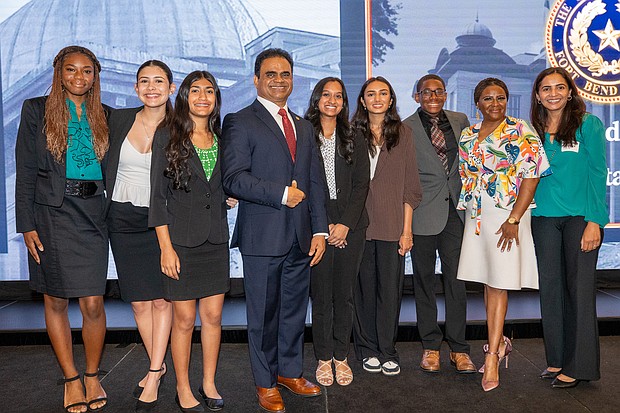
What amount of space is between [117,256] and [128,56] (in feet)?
8.46

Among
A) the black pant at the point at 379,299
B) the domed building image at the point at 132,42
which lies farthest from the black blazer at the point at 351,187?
the domed building image at the point at 132,42

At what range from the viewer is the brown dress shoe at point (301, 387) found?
3104 millimetres

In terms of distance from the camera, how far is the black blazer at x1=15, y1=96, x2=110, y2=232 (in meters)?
2.88

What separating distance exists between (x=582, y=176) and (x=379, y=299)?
50.5 inches

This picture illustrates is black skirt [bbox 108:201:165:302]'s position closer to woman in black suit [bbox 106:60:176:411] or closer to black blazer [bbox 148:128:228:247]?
woman in black suit [bbox 106:60:176:411]

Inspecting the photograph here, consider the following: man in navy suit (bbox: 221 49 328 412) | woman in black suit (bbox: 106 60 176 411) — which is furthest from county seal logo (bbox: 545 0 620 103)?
woman in black suit (bbox: 106 60 176 411)

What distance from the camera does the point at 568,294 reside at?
10.6 ft

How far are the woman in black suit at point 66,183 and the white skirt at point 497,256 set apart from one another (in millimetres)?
1949

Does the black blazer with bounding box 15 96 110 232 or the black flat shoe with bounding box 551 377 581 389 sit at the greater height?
the black blazer with bounding box 15 96 110 232

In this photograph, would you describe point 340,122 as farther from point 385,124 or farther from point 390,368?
point 390,368

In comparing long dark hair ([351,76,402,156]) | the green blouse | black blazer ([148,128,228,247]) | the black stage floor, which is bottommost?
the black stage floor

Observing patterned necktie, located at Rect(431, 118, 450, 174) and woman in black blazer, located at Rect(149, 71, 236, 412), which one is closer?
woman in black blazer, located at Rect(149, 71, 236, 412)

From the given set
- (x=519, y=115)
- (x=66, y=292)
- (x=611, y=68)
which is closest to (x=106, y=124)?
(x=66, y=292)

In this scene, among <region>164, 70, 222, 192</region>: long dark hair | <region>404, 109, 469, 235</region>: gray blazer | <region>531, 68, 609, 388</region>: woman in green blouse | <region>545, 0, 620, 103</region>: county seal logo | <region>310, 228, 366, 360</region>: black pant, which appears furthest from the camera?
<region>545, 0, 620, 103</region>: county seal logo
